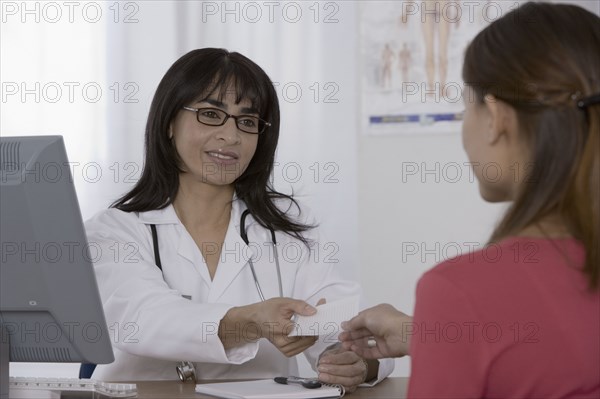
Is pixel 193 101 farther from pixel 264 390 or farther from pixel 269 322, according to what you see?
pixel 264 390

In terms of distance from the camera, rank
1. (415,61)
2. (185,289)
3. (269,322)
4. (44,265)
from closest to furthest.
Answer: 1. (44,265)
2. (269,322)
3. (185,289)
4. (415,61)

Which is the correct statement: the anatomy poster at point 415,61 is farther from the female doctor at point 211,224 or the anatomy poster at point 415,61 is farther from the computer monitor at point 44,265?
the computer monitor at point 44,265

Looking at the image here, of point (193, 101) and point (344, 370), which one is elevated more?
point (193, 101)

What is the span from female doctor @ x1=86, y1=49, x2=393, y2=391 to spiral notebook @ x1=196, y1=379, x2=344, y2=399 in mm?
282

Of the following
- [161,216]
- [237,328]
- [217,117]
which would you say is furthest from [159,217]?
[237,328]

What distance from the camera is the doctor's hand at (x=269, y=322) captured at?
194cm

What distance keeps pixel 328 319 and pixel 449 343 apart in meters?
0.76

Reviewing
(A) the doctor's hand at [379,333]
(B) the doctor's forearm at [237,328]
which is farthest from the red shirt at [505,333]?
(B) the doctor's forearm at [237,328]

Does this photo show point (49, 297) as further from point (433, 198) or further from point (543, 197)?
point (433, 198)

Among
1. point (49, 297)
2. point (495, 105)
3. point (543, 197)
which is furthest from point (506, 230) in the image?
point (49, 297)

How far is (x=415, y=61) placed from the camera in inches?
146

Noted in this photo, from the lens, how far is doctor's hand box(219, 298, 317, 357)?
194 centimetres

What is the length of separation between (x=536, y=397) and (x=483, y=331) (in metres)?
0.12

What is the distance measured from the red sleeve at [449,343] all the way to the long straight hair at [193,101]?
1406mm
